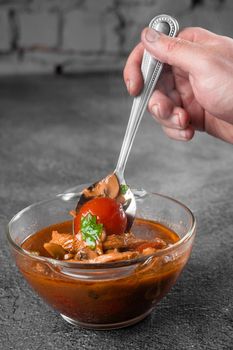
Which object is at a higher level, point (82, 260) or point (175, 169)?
point (82, 260)

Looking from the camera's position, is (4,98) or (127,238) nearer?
(127,238)

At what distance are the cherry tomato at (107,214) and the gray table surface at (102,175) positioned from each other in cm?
11

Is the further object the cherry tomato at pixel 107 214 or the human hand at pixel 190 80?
the human hand at pixel 190 80

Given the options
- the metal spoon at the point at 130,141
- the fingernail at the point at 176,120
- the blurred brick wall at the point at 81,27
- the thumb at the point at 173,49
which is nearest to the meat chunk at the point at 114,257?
the metal spoon at the point at 130,141

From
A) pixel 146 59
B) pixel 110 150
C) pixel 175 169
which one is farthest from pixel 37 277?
pixel 110 150

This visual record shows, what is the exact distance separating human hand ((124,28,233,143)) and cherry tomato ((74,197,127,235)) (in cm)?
24

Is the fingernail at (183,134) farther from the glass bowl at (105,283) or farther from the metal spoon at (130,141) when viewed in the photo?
the glass bowl at (105,283)

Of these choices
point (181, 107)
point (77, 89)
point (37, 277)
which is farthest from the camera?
point (77, 89)

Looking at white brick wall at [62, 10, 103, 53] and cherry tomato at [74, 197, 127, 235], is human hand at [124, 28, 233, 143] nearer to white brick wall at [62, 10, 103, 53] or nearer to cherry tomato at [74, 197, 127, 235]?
cherry tomato at [74, 197, 127, 235]

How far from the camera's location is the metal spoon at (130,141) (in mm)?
957

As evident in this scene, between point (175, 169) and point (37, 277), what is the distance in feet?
2.40

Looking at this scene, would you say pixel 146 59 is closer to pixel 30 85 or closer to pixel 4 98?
pixel 4 98

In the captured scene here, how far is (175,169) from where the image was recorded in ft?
4.75

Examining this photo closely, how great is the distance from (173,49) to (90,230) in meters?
0.32
